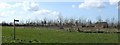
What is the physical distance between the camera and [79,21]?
65125mm

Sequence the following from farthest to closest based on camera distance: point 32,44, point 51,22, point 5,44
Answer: point 51,22 < point 32,44 < point 5,44

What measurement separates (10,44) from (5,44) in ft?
0.88

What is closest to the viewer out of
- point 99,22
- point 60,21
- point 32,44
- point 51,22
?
point 32,44

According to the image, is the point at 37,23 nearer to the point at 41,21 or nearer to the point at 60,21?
the point at 41,21

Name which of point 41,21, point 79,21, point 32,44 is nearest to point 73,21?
point 79,21

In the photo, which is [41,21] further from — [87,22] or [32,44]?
[32,44]

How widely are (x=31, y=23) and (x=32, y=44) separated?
53744 millimetres

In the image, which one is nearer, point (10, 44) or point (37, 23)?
point (10, 44)

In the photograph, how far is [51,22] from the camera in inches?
2948

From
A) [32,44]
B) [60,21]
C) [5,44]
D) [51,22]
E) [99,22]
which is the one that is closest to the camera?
[5,44]

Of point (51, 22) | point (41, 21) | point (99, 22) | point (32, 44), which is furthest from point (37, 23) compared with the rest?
point (32, 44)

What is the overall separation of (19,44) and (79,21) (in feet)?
171

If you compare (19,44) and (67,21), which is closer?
(19,44)

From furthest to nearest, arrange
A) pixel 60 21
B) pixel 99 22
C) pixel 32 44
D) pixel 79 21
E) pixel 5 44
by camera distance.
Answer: pixel 79 21 < pixel 60 21 < pixel 99 22 < pixel 32 44 < pixel 5 44
